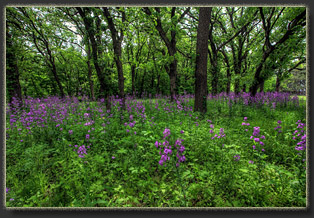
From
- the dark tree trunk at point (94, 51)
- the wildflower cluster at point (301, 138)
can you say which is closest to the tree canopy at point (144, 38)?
the dark tree trunk at point (94, 51)

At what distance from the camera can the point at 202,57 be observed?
538cm

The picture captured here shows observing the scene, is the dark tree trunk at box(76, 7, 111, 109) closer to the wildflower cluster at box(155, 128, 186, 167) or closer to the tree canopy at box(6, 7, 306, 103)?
the tree canopy at box(6, 7, 306, 103)

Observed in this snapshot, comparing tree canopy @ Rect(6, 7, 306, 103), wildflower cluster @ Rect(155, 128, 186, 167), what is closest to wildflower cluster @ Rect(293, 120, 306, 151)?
wildflower cluster @ Rect(155, 128, 186, 167)

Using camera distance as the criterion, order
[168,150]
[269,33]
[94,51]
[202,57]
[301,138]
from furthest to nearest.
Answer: [269,33] → [94,51] → [202,57] → [301,138] → [168,150]

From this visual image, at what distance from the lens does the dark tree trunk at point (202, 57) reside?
5219 millimetres

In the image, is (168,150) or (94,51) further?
(94,51)

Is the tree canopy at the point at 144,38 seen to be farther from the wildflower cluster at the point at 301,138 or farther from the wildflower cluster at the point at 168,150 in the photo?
the wildflower cluster at the point at 168,150

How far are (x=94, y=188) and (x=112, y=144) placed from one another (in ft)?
4.80

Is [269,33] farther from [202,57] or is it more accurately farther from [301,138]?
[301,138]

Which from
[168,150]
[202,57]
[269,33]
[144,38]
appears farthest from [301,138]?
[269,33]

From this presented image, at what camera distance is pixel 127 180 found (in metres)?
2.28

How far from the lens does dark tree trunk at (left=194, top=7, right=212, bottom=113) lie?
5219 millimetres

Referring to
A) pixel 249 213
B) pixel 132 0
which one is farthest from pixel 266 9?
pixel 249 213

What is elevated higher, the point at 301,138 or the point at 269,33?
the point at 269,33
